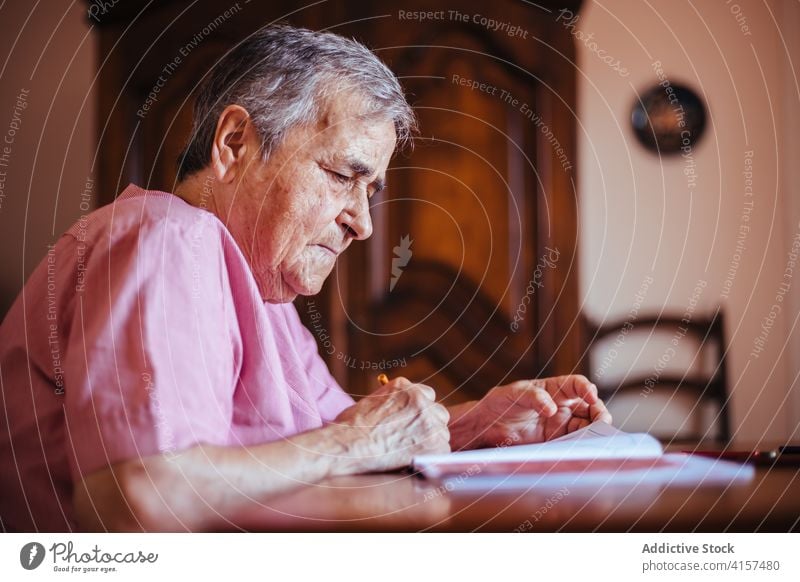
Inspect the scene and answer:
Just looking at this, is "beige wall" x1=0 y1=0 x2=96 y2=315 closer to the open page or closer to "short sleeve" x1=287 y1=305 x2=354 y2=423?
"short sleeve" x1=287 y1=305 x2=354 y2=423

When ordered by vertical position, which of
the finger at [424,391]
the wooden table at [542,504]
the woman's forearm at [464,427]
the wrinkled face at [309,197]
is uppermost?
the wrinkled face at [309,197]

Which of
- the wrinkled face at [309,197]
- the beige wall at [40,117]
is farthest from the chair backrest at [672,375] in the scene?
the beige wall at [40,117]

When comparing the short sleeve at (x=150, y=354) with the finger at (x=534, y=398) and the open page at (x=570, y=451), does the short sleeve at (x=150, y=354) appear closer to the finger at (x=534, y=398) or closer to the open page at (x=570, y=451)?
the open page at (x=570, y=451)

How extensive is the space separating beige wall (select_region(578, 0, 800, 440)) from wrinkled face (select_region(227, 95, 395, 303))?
30cm

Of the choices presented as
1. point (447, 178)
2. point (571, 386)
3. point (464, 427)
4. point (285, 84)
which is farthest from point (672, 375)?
point (285, 84)

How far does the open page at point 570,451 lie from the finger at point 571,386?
0.11m

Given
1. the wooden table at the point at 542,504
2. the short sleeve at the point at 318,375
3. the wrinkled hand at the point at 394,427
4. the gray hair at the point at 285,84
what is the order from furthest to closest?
the short sleeve at the point at 318,375, the gray hair at the point at 285,84, the wrinkled hand at the point at 394,427, the wooden table at the point at 542,504

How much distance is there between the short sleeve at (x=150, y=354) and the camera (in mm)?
694

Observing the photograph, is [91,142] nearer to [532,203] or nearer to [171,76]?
[171,76]

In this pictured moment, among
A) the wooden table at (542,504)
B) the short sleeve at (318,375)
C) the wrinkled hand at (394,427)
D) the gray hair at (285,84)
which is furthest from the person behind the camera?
the short sleeve at (318,375)

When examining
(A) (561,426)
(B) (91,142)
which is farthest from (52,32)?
(A) (561,426)

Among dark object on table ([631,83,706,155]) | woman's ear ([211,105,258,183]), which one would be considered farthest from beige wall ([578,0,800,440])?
woman's ear ([211,105,258,183])

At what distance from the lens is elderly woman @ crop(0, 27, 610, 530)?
699 mm

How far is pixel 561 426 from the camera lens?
92cm
